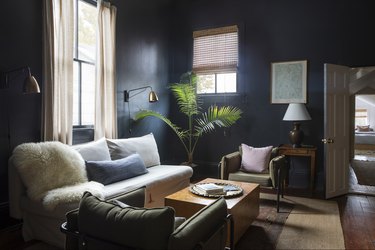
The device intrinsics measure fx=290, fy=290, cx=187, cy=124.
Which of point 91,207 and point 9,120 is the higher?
point 9,120

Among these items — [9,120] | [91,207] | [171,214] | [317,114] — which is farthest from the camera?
[317,114]

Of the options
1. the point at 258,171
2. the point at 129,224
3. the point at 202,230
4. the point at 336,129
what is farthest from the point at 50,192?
the point at 336,129

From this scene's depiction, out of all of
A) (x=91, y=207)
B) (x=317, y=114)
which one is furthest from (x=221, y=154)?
(x=91, y=207)

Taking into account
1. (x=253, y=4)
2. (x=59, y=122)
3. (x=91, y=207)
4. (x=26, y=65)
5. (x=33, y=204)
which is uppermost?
→ (x=253, y=4)

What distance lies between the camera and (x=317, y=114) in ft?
15.3

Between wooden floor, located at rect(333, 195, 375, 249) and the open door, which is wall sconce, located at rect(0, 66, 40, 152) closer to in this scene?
wooden floor, located at rect(333, 195, 375, 249)

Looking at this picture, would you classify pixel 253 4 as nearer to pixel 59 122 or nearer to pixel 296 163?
pixel 296 163

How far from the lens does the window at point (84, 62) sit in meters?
3.80

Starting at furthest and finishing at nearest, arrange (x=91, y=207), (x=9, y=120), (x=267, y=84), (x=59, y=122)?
(x=267, y=84) → (x=59, y=122) → (x=9, y=120) → (x=91, y=207)

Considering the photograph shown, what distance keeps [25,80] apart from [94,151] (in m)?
1.04

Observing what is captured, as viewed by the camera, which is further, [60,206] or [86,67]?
[86,67]

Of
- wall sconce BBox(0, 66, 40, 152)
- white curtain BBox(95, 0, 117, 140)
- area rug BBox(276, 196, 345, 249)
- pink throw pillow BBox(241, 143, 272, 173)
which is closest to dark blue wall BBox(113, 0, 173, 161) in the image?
white curtain BBox(95, 0, 117, 140)

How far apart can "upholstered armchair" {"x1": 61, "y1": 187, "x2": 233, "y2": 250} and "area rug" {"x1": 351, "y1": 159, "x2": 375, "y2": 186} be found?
479 cm

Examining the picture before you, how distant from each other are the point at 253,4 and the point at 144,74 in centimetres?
226
